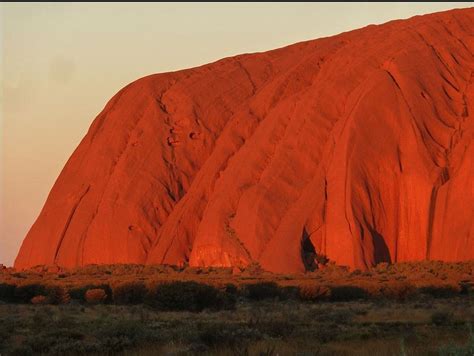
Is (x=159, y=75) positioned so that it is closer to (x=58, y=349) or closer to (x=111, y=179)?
(x=111, y=179)

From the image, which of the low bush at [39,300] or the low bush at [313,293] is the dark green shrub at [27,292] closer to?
the low bush at [39,300]

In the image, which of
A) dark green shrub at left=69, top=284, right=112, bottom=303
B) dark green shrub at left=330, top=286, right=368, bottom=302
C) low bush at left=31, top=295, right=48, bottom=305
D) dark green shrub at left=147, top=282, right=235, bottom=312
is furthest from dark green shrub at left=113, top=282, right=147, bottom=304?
dark green shrub at left=330, top=286, right=368, bottom=302

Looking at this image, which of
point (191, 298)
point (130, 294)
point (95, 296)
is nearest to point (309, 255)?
point (130, 294)

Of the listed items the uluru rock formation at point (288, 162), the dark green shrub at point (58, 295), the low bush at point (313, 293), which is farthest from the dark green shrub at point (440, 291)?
the dark green shrub at point (58, 295)

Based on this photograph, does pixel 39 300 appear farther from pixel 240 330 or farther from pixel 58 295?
pixel 240 330

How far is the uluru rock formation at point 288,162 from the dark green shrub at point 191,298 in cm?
2080

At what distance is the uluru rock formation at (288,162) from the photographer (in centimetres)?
6012

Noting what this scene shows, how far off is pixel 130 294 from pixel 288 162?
2574 centimetres

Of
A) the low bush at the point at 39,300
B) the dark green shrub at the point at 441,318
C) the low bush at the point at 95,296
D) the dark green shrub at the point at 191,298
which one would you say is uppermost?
the dark green shrub at the point at 441,318

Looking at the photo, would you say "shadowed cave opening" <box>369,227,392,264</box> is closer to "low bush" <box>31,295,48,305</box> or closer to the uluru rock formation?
the uluru rock formation

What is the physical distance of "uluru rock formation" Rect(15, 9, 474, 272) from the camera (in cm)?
6012

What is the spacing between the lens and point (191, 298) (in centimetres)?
3706

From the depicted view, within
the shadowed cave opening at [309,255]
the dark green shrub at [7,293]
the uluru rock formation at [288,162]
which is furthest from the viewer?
the uluru rock formation at [288,162]

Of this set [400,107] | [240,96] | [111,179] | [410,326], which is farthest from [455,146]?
[410,326]
